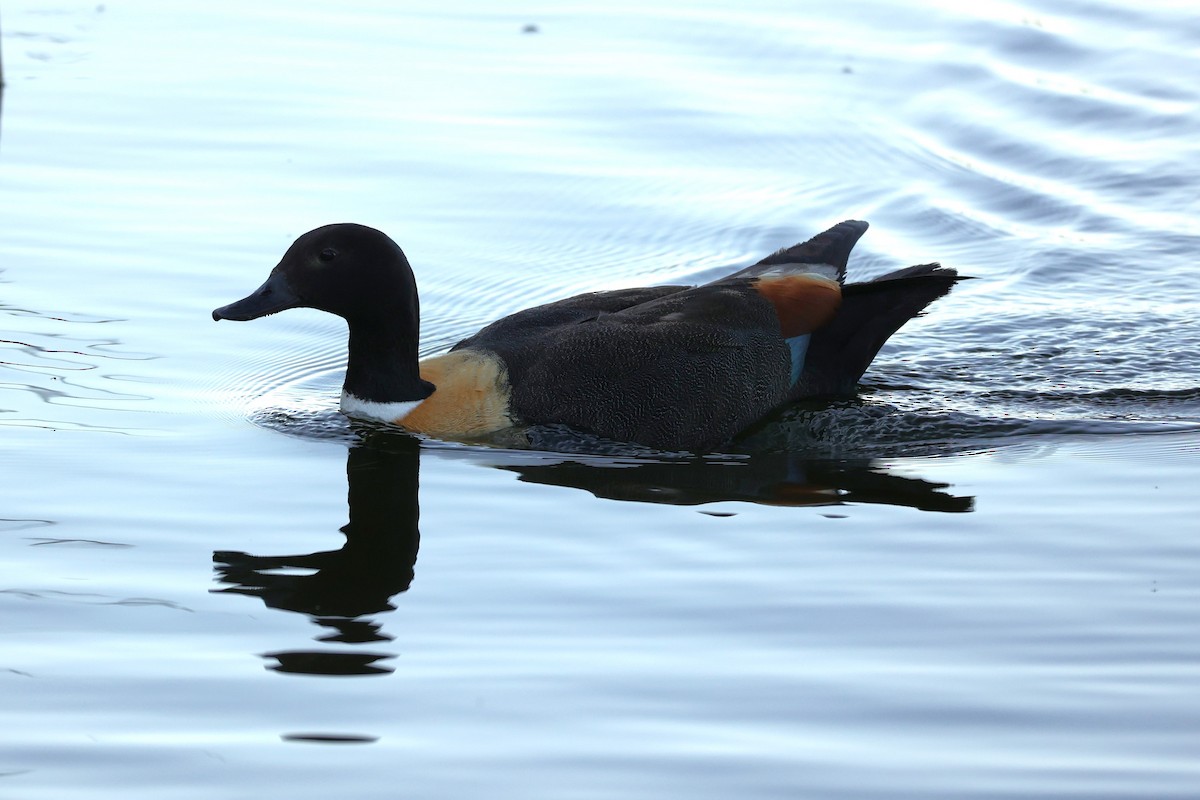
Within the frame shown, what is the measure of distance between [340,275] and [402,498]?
129 cm

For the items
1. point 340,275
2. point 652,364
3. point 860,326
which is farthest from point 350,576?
point 860,326

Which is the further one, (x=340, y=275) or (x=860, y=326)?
(x=860, y=326)

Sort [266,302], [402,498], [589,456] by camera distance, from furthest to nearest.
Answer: [266,302] < [589,456] < [402,498]

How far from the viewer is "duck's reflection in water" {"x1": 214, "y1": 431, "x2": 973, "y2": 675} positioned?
225 inches

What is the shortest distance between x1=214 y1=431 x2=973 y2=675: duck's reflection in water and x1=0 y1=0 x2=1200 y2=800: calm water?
22 mm

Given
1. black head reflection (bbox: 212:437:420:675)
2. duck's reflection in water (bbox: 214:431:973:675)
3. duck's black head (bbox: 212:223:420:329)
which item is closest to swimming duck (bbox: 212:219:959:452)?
duck's black head (bbox: 212:223:420:329)

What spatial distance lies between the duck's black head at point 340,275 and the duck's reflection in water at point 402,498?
2.02ft

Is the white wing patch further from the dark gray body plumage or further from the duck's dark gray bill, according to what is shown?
the duck's dark gray bill

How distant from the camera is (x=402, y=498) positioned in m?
7.07

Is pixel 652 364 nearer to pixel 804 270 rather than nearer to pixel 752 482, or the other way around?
pixel 752 482

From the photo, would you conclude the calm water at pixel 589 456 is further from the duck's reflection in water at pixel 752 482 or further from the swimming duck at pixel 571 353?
the swimming duck at pixel 571 353

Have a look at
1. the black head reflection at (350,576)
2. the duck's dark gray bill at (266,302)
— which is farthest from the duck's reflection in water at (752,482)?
the duck's dark gray bill at (266,302)

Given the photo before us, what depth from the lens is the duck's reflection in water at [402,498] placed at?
570 centimetres

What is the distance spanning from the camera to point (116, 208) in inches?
422
